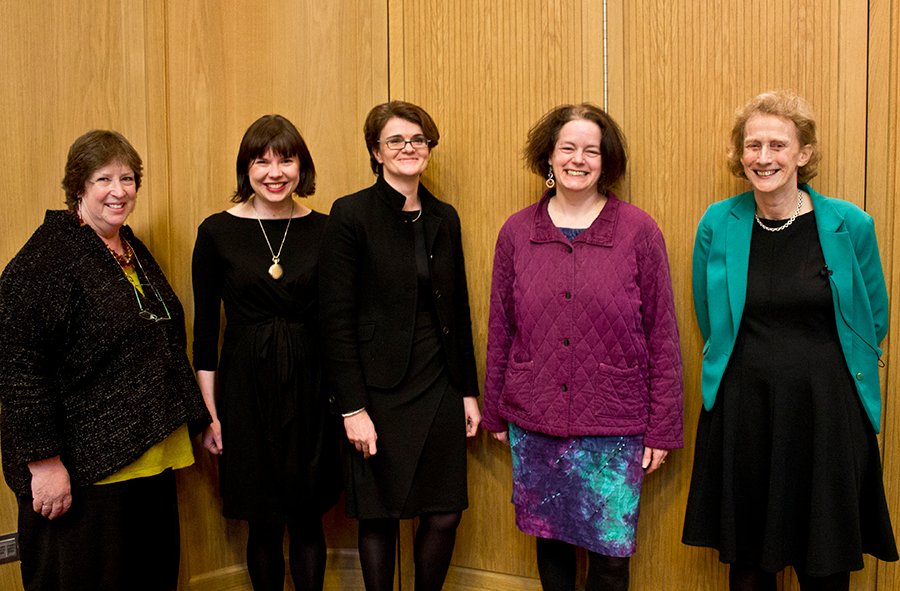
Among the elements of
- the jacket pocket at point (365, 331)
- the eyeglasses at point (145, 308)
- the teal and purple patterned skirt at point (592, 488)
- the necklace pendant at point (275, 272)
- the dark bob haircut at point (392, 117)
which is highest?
the dark bob haircut at point (392, 117)

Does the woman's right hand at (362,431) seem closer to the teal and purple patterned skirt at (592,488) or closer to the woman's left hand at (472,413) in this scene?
the woman's left hand at (472,413)

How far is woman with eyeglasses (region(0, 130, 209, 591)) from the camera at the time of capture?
1796mm

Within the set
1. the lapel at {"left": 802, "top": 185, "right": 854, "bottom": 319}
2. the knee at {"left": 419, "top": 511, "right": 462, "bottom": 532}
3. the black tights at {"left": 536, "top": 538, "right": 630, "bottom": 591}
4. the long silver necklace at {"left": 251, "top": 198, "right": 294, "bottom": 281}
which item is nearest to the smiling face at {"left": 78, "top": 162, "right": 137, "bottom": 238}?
the long silver necklace at {"left": 251, "top": 198, "right": 294, "bottom": 281}

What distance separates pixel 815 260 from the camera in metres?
1.90

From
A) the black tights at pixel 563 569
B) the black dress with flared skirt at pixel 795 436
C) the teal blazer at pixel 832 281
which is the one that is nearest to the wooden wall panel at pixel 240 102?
the black tights at pixel 563 569

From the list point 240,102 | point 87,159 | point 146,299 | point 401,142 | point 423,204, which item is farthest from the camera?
point 240,102

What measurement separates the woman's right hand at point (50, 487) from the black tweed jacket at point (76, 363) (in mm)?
37

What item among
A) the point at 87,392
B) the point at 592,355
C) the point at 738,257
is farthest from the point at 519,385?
the point at 87,392

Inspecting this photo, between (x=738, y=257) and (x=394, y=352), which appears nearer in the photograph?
(x=738, y=257)

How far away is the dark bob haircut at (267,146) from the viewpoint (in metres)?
2.21

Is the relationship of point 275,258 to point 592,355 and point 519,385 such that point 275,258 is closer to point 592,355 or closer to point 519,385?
point 519,385

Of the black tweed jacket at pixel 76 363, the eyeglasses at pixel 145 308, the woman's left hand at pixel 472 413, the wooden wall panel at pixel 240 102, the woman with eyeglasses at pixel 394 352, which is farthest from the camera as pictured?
the wooden wall panel at pixel 240 102

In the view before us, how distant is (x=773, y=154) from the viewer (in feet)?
6.21

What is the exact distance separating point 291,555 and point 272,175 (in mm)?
1191
